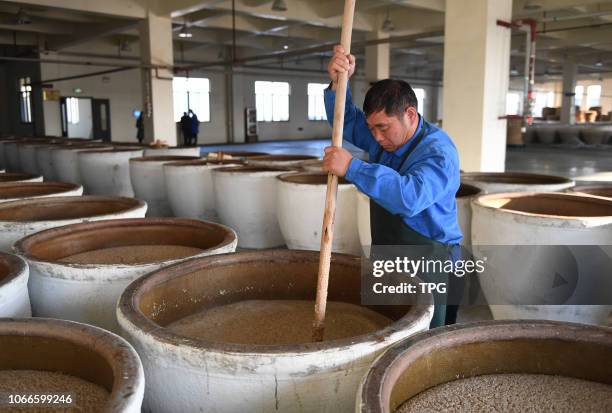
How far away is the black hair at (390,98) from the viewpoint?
6.59 ft

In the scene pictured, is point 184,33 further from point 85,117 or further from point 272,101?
point 272,101

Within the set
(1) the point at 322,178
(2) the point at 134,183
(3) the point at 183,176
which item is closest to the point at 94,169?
(2) the point at 134,183

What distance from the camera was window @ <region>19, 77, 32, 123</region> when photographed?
19244 millimetres

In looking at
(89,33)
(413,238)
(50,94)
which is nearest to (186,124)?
(89,33)

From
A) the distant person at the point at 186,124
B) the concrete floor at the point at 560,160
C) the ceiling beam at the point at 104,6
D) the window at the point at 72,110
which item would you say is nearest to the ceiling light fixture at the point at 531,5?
the concrete floor at the point at 560,160

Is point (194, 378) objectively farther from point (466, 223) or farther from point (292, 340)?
point (466, 223)

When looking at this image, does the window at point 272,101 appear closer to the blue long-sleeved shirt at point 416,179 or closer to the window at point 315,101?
the window at point 315,101

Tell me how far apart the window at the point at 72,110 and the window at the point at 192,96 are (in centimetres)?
397

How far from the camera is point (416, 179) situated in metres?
1.89

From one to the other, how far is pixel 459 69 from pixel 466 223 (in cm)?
437

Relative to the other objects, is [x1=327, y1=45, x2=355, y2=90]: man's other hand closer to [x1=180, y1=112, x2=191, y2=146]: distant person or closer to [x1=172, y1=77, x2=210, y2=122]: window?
[x1=180, y1=112, x2=191, y2=146]: distant person

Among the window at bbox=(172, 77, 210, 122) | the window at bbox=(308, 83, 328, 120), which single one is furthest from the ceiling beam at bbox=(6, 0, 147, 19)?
the window at bbox=(308, 83, 328, 120)

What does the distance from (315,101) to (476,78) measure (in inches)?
809

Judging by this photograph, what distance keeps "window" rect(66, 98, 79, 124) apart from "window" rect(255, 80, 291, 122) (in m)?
7.95
